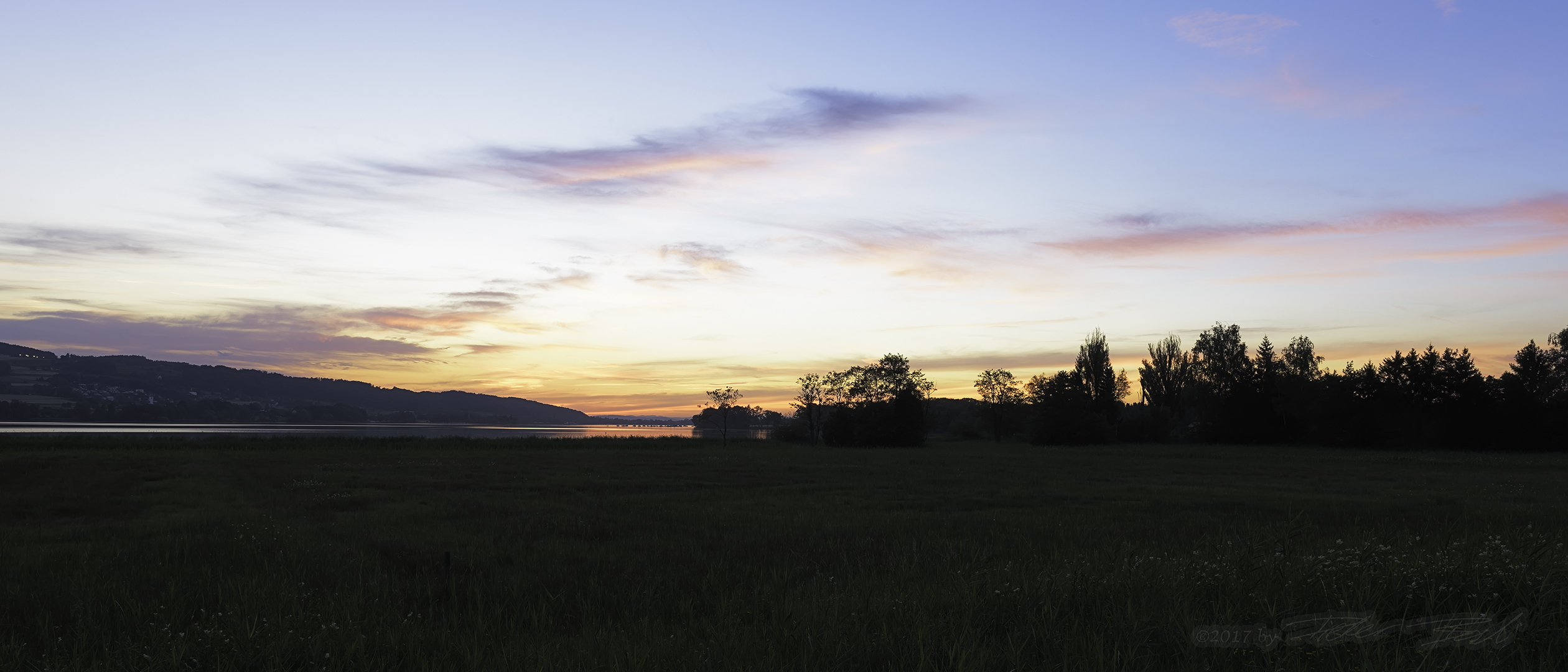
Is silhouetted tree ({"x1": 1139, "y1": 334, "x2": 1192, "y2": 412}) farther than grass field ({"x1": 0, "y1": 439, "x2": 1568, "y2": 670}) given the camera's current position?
Yes

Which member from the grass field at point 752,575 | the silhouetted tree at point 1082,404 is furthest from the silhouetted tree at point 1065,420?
the grass field at point 752,575

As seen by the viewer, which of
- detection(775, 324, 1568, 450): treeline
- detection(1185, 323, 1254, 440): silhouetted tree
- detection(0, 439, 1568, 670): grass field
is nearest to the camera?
detection(0, 439, 1568, 670): grass field

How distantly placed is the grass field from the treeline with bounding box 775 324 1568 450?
2335 inches

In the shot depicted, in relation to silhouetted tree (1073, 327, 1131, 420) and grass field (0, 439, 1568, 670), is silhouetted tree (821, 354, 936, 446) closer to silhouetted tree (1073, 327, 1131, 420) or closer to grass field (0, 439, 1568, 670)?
silhouetted tree (1073, 327, 1131, 420)

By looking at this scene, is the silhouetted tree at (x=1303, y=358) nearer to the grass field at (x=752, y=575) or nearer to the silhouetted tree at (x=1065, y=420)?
the silhouetted tree at (x=1065, y=420)

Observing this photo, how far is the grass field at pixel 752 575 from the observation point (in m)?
6.00

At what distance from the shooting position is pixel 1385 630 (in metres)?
5.71

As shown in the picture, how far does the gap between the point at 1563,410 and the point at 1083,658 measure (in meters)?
92.9

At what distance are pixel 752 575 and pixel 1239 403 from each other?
10024cm

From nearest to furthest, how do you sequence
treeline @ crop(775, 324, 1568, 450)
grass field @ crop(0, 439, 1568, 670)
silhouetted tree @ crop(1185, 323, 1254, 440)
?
grass field @ crop(0, 439, 1568, 670) → treeline @ crop(775, 324, 1568, 450) → silhouetted tree @ crop(1185, 323, 1254, 440)

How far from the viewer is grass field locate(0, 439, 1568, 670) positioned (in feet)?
19.7

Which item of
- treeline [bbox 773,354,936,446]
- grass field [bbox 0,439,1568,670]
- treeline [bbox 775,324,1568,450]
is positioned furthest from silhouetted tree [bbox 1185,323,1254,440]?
grass field [bbox 0,439,1568,670]

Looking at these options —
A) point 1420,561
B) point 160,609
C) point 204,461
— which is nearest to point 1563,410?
point 1420,561

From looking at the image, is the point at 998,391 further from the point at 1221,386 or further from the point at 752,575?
the point at 752,575
